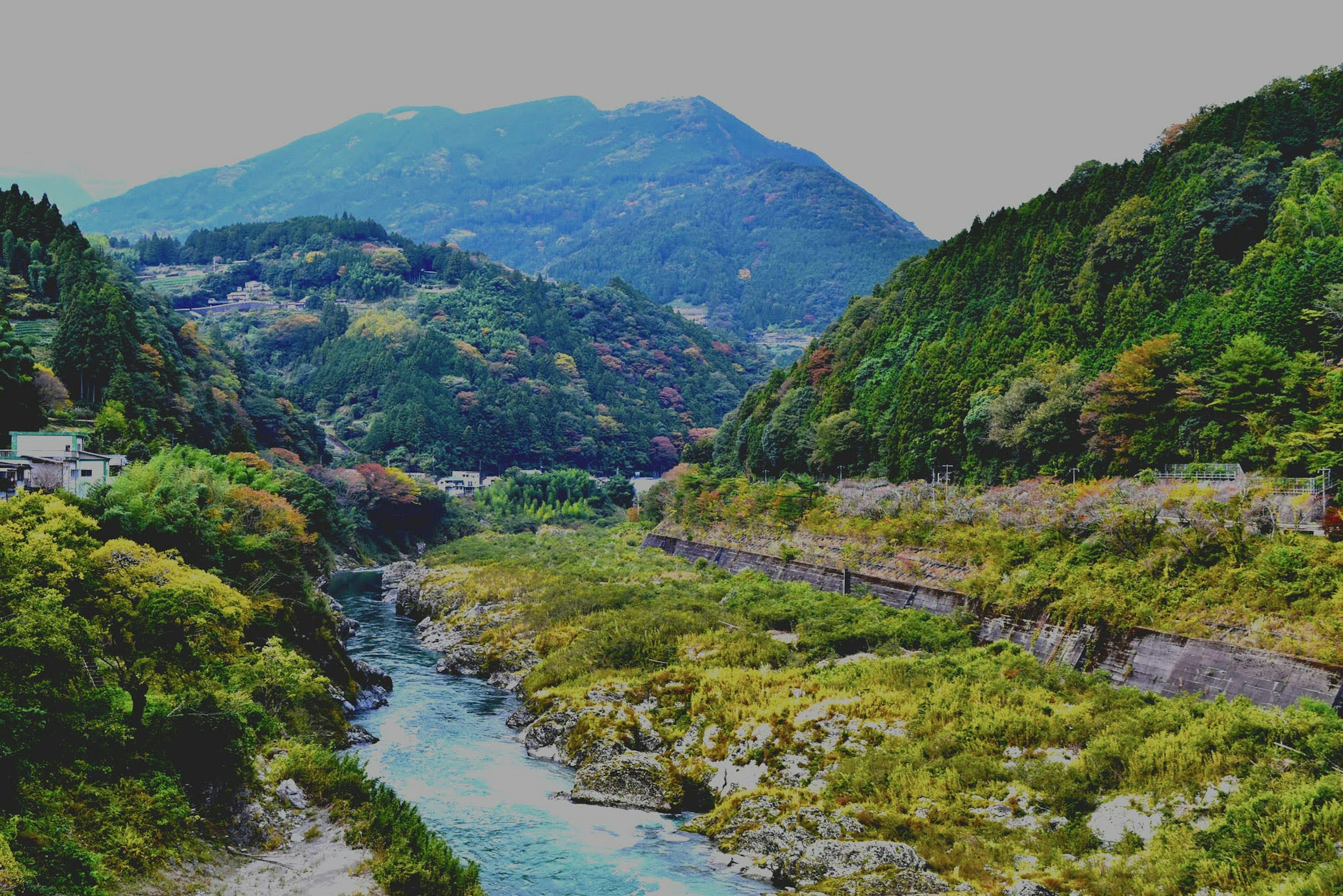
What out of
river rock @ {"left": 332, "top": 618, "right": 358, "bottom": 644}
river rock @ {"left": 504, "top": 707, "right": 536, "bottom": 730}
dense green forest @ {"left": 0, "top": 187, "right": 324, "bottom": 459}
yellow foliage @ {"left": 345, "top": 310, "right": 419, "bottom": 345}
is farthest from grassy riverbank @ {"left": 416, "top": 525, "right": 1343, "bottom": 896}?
yellow foliage @ {"left": 345, "top": 310, "right": 419, "bottom": 345}

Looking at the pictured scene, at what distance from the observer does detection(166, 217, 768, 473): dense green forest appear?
137250 mm

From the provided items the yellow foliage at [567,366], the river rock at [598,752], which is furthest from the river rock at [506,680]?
the yellow foliage at [567,366]

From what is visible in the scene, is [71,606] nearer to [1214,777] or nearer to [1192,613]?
[1214,777]

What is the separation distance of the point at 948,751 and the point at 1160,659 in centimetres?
688

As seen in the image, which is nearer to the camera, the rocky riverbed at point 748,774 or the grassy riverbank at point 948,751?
the grassy riverbank at point 948,751

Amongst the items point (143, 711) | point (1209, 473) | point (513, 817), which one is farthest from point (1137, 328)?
point (143, 711)

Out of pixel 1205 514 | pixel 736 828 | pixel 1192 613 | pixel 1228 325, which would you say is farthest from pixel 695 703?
pixel 1228 325

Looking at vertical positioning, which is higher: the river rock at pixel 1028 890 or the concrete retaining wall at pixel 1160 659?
the concrete retaining wall at pixel 1160 659

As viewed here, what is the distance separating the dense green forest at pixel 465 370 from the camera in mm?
137250

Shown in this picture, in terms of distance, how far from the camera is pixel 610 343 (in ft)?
638

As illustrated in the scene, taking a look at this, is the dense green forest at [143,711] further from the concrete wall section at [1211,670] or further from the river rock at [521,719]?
the concrete wall section at [1211,670]

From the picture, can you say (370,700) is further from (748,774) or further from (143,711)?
(748,774)

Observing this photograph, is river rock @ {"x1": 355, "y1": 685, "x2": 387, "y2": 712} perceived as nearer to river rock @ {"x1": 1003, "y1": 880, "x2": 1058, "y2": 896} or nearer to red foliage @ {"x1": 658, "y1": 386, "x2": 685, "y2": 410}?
river rock @ {"x1": 1003, "y1": 880, "x2": 1058, "y2": 896}

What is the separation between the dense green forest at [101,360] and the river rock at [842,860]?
4016 cm
